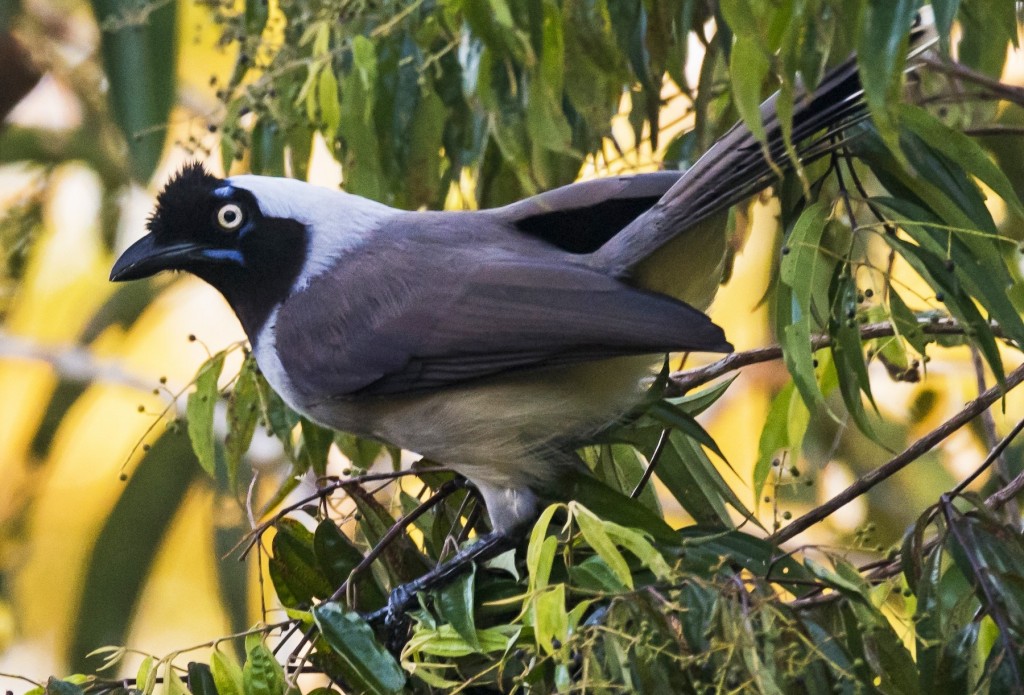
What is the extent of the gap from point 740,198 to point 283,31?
1454 millimetres

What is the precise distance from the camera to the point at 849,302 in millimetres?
2023

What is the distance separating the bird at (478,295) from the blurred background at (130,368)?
0.37 metres

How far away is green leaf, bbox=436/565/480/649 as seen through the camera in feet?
6.12

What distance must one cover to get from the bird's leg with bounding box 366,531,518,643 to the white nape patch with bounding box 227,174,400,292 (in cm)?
78

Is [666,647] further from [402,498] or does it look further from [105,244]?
[105,244]

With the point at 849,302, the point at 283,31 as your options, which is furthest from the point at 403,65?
the point at 849,302

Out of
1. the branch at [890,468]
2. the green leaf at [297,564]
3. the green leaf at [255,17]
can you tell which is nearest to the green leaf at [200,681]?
the green leaf at [297,564]

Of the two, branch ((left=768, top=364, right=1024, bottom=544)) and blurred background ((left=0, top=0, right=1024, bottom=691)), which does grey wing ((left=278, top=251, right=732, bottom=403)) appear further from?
blurred background ((left=0, top=0, right=1024, bottom=691))

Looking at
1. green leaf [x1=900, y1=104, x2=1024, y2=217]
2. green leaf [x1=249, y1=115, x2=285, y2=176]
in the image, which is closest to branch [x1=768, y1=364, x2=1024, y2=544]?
green leaf [x1=900, y1=104, x2=1024, y2=217]

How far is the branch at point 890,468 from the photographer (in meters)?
2.05

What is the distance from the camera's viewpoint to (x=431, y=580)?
2.13 m

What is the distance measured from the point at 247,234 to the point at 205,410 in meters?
0.44

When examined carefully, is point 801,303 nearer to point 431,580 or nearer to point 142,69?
point 431,580

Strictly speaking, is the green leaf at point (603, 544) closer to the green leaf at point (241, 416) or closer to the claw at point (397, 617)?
the claw at point (397, 617)
